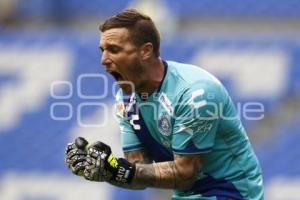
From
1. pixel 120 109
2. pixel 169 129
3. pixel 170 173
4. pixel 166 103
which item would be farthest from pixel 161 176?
pixel 120 109

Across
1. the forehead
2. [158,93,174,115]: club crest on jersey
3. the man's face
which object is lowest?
[158,93,174,115]: club crest on jersey

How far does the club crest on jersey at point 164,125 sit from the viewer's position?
400 centimetres

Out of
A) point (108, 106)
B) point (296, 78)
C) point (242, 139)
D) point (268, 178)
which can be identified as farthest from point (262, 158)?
point (242, 139)

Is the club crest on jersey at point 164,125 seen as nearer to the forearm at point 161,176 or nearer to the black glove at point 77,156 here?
the forearm at point 161,176

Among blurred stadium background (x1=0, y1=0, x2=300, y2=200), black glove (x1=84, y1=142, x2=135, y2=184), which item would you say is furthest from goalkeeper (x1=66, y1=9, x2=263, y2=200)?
blurred stadium background (x1=0, y1=0, x2=300, y2=200)

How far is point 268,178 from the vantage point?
277 inches

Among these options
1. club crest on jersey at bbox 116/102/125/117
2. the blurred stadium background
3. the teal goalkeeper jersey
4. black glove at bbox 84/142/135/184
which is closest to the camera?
black glove at bbox 84/142/135/184

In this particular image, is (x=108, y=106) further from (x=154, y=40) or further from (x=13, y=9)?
(x=154, y=40)

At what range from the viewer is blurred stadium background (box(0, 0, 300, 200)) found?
7.14m

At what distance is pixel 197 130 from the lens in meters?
3.98

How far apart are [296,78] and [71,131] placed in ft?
6.14

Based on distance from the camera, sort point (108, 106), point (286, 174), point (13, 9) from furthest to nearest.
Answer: point (13, 9)
point (108, 106)
point (286, 174)

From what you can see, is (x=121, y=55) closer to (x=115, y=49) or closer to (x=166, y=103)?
(x=115, y=49)

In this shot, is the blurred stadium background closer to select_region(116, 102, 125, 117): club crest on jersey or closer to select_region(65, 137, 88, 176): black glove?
select_region(116, 102, 125, 117): club crest on jersey
